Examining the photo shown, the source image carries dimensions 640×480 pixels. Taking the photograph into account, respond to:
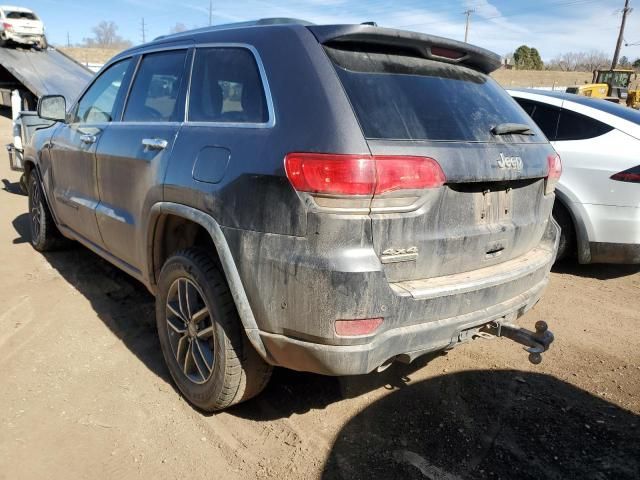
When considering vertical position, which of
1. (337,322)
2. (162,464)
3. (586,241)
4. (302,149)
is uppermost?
(302,149)

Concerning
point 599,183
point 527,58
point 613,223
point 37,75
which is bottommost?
point 613,223

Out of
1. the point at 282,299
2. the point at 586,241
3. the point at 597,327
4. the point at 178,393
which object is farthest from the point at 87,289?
the point at 586,241

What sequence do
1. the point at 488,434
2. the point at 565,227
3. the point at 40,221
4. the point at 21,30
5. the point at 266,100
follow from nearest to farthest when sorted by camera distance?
the point at 266,100
the point at 488,434
the point at 565,227
the point at 40,221
the point at 21,30

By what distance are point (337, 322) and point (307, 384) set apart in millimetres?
1260

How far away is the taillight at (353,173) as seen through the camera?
6.73 feet

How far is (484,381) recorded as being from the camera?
10.8 feet

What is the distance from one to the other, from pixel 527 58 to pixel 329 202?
78.8 metres

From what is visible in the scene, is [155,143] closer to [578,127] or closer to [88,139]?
[88,139]

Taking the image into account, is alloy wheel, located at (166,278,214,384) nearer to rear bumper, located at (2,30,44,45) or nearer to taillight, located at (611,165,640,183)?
taillight, located at (611,165,640,183)

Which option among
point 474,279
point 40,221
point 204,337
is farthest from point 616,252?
point 40,221

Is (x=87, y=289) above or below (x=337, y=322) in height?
below

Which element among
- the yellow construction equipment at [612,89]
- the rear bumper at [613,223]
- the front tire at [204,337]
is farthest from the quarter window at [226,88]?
the yellow construction equipment at [612,89]

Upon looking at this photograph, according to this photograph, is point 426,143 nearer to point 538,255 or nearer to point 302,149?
point 302,149

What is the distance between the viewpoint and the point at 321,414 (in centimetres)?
292
